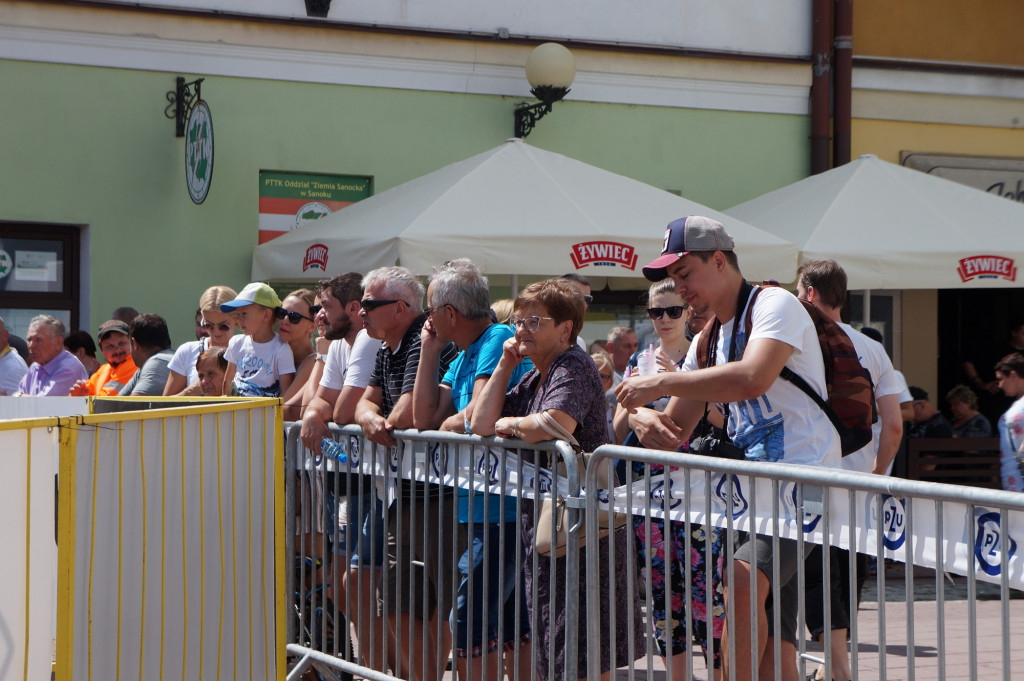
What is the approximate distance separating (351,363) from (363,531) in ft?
2.59

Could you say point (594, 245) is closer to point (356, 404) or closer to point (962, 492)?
point (356, 404)

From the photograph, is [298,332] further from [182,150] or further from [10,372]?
[182,150]

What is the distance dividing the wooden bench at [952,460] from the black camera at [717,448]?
5342mm

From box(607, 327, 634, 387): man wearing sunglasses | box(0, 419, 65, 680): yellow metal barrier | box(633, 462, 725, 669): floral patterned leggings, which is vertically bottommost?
box(633, 462, 725, 669): floral patterned leggings

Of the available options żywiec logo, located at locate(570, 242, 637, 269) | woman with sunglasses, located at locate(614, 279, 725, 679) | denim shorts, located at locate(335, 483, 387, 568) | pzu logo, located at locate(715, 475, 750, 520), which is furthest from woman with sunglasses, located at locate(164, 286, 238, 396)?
pzu logo, located at locate(715, 475, 750, 520)

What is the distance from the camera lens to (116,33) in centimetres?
1045

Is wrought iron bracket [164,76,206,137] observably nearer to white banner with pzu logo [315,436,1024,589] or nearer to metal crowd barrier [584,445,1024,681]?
white banner with pzu logo [315,436,1024,589]

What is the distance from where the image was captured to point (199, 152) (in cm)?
991

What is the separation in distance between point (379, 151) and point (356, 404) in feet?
20.4

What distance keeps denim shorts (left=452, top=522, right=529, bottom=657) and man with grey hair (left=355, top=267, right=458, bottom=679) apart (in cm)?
10

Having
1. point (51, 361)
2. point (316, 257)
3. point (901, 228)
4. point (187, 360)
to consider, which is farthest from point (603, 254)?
point (51, 361)

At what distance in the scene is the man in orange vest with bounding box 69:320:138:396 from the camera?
8.78 meters

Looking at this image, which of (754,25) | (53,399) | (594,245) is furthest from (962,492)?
(754,25)

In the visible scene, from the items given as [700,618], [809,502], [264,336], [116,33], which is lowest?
[700,618]
